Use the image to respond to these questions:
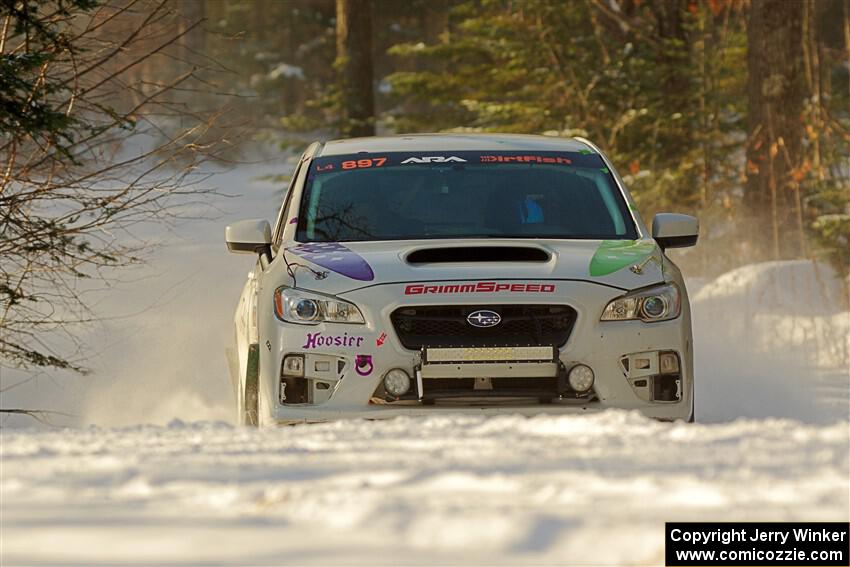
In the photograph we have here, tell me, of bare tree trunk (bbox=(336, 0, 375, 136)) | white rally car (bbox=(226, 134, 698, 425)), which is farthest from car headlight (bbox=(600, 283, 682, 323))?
bare tree trunk (bbox=(336, 0, 375, 136))

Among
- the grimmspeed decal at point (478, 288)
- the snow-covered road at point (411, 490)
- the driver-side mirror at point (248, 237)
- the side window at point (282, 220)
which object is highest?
the side window at point (282, 220)

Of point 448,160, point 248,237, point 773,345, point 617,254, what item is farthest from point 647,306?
point 773,345

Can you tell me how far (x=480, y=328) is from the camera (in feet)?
22.0

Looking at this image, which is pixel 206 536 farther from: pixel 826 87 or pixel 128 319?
pixel 826 87

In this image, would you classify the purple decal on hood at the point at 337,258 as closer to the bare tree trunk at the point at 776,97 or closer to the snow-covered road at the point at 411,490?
the snow-covered road at the point at 411,490

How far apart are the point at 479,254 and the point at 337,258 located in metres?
0.68

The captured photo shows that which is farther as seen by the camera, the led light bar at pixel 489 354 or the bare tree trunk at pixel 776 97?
the bare tree trunk at pixel 776 97

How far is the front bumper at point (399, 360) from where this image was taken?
666 cm

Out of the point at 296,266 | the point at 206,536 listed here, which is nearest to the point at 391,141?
the point at 296,266

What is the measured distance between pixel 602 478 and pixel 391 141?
4.64 m

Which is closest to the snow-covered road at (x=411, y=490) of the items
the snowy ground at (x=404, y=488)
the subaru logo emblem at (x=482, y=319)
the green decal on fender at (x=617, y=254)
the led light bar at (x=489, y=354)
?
the snowy ground at (x=404, y=488)

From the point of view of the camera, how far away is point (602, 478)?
14.7ft

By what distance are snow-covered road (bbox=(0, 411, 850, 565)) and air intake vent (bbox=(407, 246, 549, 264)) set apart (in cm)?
143

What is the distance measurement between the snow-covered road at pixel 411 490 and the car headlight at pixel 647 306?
1183mm
